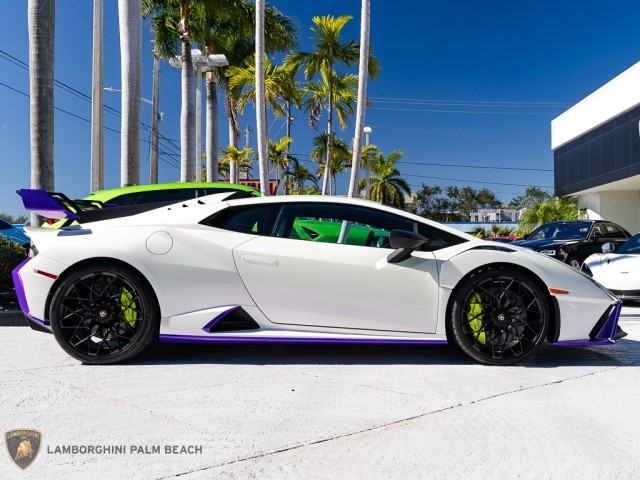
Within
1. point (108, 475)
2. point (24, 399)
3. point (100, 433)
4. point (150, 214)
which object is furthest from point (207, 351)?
point (108, 475)

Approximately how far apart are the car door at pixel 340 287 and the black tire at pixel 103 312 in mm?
749

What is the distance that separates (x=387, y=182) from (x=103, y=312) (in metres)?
40.7

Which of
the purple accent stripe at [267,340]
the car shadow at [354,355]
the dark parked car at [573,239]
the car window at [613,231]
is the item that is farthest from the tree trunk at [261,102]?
the purple accent stripe at [267,340]

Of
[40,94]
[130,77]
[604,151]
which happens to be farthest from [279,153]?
[40,94]

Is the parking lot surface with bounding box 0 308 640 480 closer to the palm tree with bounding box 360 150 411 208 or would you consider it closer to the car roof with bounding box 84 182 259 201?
the car roof with bounding box 84 182 259 201

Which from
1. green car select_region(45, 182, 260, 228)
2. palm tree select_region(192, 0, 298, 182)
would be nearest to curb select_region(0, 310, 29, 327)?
green car select_region(45, 182, 260, 228)

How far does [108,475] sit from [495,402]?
2.09 metres

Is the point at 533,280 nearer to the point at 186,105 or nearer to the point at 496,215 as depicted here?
the point at 186,105

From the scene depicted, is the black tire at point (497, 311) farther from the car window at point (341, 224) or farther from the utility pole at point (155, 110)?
the utility pole at point (155, 110)

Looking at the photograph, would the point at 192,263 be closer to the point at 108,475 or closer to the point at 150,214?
the point at 150,214

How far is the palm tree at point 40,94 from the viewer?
23.8 feet

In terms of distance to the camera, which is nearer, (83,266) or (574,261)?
(83,266)

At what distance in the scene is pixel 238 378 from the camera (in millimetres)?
3510

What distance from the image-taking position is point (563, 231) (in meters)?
11.6
